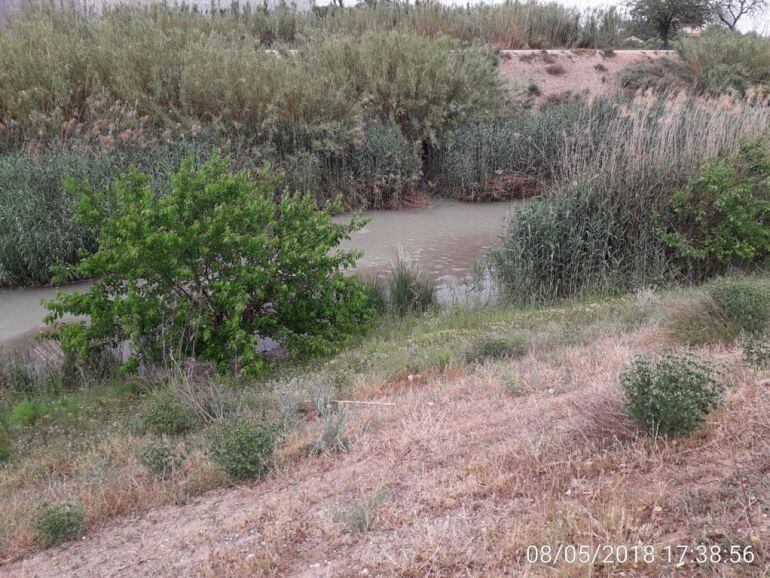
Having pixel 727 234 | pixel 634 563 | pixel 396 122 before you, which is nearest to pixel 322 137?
pixel 396 122

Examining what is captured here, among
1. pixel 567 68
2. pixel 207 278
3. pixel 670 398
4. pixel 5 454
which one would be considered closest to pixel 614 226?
pixel 207 278

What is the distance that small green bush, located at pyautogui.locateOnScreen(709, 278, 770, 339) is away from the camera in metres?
5.64

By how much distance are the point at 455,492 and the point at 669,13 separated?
116 feet

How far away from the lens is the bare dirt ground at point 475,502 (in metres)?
2.98

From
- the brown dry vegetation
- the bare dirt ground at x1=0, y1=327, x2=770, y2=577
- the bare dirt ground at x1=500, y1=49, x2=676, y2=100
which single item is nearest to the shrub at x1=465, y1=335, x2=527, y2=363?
the brown dry vegetation

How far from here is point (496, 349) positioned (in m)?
6.34

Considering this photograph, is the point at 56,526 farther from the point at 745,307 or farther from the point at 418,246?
the point at 418,246

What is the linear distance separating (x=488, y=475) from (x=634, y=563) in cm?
106

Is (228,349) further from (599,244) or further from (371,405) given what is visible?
(599,244)

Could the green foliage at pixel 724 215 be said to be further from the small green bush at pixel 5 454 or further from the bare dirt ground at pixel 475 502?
the small green bush at pixel 5 454

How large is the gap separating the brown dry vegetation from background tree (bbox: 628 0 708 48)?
32.7 m

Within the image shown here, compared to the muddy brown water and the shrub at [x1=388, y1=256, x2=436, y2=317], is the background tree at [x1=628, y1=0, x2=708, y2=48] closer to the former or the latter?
the muddy brown water

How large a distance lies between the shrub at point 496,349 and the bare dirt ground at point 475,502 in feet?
4.75

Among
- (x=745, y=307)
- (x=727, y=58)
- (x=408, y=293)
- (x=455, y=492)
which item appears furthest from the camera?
(x=727, y=58)
